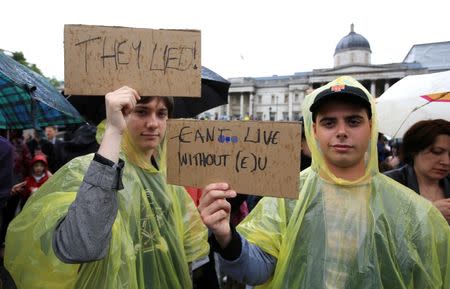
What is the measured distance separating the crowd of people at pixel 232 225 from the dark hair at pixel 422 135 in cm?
79

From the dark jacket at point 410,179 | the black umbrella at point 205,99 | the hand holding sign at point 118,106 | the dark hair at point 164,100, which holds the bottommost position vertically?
the dark jacket at point 410,179

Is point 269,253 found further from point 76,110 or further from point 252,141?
point 76,110

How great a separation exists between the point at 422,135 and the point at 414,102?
27.4 inches

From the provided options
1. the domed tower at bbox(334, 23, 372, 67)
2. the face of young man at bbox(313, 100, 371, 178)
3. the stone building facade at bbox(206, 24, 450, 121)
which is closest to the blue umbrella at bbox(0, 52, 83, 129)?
the face of young man at bbox(313, 100, 371, 178)

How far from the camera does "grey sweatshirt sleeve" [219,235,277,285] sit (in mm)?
1518

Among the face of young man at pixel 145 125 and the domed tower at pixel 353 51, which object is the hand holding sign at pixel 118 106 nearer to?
the face of young man at pixel 145 125

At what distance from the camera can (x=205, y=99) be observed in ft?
10.3

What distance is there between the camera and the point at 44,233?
136cm

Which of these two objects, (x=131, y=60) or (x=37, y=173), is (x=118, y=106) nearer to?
(x=131, y=60)

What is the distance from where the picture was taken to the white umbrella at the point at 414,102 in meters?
2.90

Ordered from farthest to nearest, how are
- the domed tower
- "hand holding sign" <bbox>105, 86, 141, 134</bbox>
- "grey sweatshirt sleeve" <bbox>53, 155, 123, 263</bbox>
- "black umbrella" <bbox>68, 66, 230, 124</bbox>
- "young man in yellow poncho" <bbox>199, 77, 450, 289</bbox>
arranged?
the domed tower → "black umbrella" <bbox>68, 66, 230, 124</bbox> → "young man in yellow poncho" <bbox>199, 77, 450, 289</bbox> → "hand holding sign" <bbox>105, 86, 141, 134</bbox> → "grey sweatshirt sleeve" <bbox>53, 155, 123, 263</bbox>

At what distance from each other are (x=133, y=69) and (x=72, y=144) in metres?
2.42

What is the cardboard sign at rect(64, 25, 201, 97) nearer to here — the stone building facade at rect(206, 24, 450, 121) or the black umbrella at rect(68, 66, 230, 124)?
A: the black umbrella at rect(68, 66, 230, 124)

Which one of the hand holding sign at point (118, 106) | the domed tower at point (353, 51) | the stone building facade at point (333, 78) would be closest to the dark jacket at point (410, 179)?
the hand holding sign at point (118, 106)
